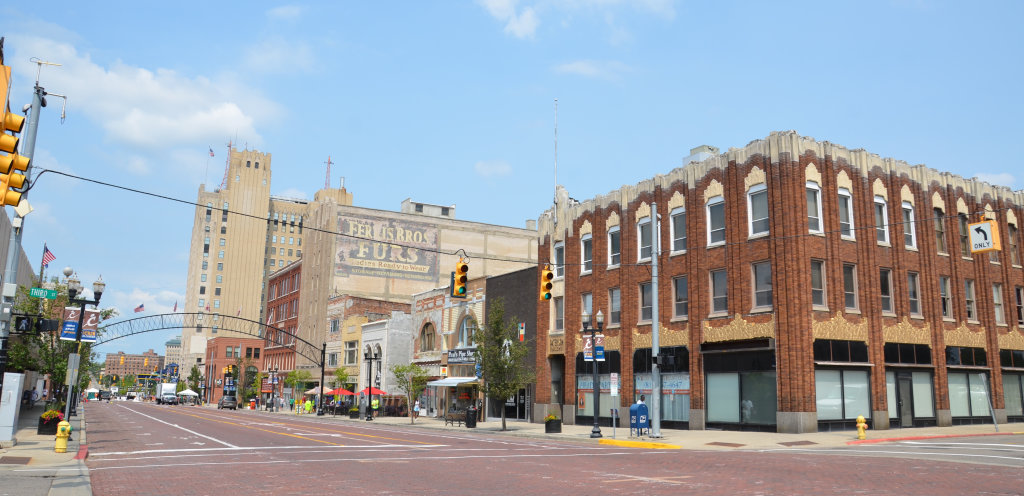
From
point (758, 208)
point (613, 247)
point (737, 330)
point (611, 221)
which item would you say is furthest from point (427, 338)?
point (758, 208)

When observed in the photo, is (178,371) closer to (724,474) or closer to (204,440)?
(204,440)

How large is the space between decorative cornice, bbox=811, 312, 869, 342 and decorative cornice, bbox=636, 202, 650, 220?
11113 millimetres

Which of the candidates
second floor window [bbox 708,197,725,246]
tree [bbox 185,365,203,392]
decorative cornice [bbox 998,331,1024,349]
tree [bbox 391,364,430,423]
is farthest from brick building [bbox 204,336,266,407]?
decorative cornice [bbox 998,331,1024,349]

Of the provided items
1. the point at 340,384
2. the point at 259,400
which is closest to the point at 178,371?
the point at 259,400

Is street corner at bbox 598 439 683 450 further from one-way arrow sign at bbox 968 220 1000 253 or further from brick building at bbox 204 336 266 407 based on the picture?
brick building at bbox 204 336 266 407

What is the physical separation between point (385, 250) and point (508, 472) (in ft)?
228

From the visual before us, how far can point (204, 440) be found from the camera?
27703 millimetres

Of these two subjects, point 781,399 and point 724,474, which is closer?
point 724,474

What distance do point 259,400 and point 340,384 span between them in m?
39.5

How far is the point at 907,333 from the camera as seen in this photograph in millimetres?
34938

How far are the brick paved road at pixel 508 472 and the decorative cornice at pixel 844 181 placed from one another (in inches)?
636

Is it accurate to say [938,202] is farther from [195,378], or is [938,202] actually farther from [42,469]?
[195,378]

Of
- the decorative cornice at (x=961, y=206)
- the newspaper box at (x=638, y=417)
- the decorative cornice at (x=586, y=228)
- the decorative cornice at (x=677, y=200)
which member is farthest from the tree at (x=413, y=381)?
the decorative cornice at (x=961, y=206)

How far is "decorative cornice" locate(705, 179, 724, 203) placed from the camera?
36031 mm
